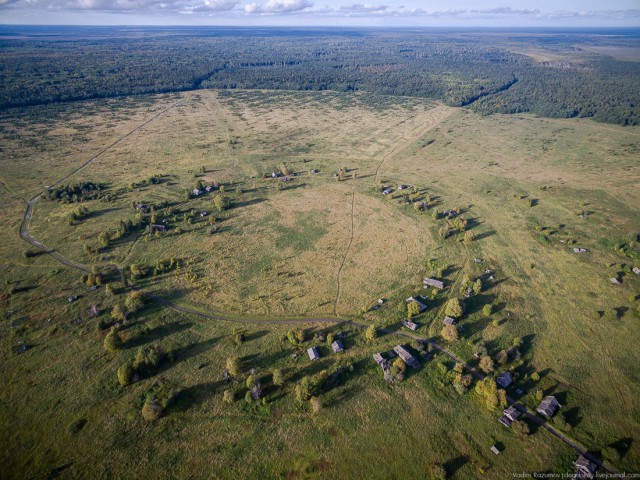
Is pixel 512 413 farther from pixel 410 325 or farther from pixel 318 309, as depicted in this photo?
pixel 318 309

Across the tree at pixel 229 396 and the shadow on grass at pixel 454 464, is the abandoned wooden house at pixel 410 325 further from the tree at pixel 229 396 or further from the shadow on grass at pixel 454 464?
the tree at pixel 229 396

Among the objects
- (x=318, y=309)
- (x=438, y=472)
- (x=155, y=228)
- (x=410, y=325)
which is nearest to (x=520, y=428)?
(x=438, y=472)

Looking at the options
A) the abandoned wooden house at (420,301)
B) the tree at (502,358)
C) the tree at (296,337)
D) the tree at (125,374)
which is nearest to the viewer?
the tree at (125,374)

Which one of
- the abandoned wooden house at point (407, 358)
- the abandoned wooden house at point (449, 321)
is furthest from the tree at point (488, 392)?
the abandoned wooden house at point (449, 321)

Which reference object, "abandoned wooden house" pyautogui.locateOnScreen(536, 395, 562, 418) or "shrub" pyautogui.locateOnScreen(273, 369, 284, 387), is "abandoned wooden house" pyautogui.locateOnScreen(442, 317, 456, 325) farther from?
"shrub" pyautogui.locateOnScreen(273, 369, 284, 387)

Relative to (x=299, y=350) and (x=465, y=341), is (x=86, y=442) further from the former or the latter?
(x=465, y=341)
